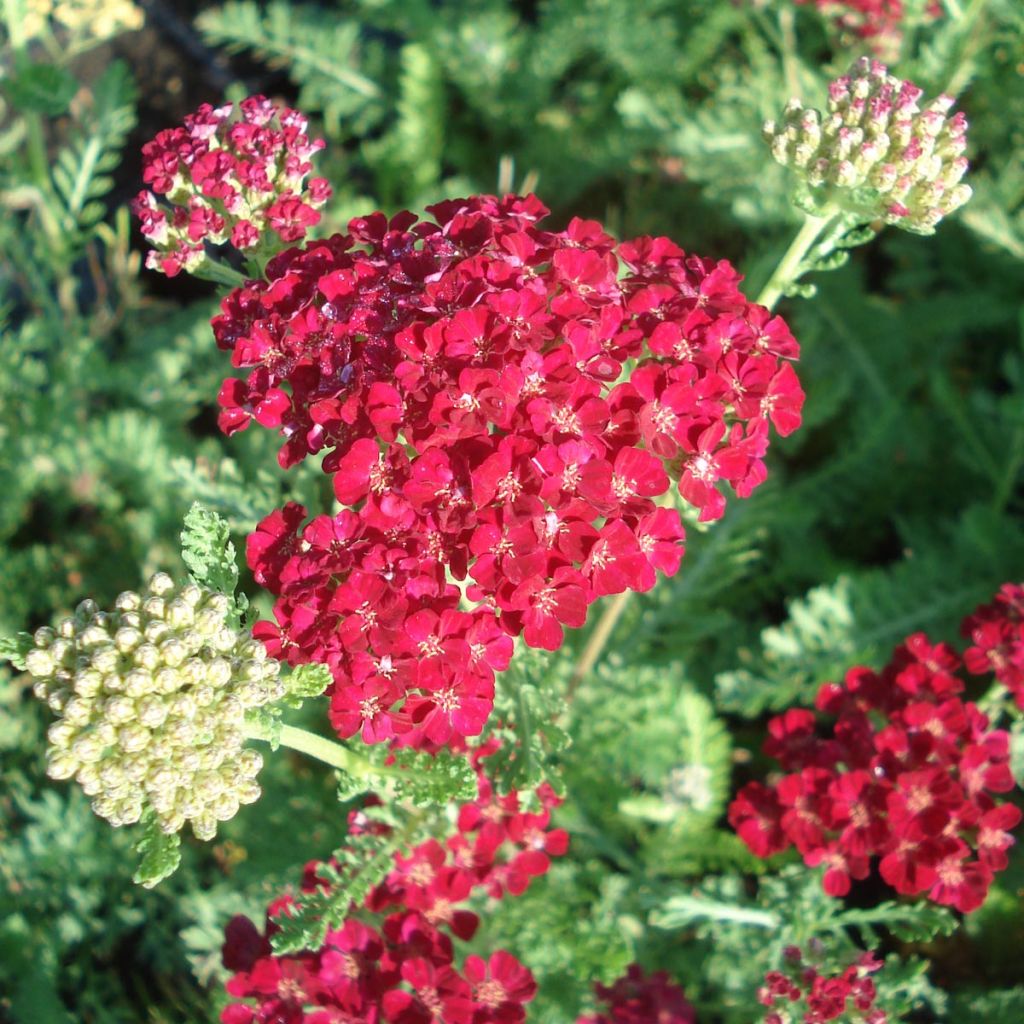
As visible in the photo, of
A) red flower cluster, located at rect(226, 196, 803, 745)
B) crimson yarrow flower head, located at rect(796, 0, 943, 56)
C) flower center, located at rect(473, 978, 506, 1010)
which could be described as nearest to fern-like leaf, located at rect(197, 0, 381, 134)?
crimson yarrow flower head, located at rect(796, 0, 943, 56)

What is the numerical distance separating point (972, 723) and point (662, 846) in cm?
107

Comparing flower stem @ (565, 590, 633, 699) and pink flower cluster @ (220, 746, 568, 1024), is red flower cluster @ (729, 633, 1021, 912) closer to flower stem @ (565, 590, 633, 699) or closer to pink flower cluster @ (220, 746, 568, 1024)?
flower stem @ (565, 590, 633, 699)

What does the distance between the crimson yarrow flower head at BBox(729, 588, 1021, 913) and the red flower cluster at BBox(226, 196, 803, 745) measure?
0.84 m

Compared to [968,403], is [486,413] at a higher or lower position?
higher

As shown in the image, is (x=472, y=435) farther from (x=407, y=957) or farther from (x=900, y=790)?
(x=900, y=790)

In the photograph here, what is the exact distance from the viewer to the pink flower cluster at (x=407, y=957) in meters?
1.99

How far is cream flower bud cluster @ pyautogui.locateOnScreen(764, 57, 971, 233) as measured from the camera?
6.02 ft

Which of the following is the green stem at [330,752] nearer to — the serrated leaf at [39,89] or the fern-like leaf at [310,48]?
the serrated leaf at [39,89]

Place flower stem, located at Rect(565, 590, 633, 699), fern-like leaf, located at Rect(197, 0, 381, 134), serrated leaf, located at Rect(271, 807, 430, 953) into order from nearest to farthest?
serrated leaf, located at Rect(271, 807, 430, 953) → flower stem, located at Rect(565, 590, 633, 699) → fern-like leaf, located at Rect(197, 0, 381, 134)

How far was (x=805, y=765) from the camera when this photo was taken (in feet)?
7.68

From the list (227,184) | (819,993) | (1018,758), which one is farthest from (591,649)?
(227,184)

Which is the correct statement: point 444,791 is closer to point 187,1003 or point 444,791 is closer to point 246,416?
point 246,416

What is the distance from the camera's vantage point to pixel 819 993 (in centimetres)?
205

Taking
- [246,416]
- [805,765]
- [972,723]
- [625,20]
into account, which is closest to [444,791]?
[246,416]
